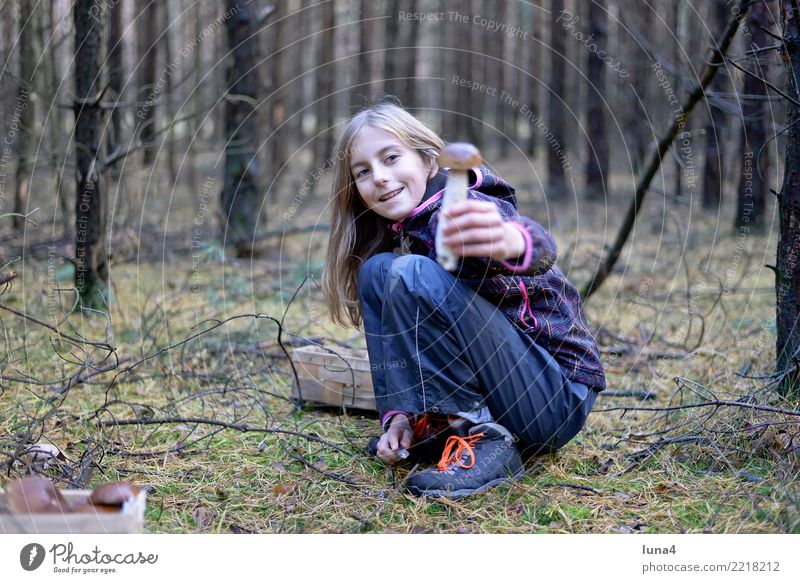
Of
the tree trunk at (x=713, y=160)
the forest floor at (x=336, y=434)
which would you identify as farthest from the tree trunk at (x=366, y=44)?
the forest floor at (x=336, y=434)

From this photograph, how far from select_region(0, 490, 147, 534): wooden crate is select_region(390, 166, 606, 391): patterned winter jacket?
1026 millimetres

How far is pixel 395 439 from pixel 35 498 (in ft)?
3.21

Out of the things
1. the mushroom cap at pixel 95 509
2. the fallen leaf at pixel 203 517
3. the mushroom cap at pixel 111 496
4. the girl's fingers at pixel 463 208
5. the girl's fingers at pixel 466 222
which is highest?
the girl's fingers at pixel 463 208

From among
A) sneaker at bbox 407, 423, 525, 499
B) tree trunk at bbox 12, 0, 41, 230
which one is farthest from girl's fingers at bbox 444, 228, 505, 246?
tree trunk at bbox 12, 0, 41, 230

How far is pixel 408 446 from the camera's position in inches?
87.2

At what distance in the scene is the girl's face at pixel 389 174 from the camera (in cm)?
214

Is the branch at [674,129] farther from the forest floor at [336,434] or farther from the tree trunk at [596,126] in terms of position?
the tree trunk at [596,126]

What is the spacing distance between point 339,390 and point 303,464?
0.51m

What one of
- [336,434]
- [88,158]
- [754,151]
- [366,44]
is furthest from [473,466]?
[366,44]

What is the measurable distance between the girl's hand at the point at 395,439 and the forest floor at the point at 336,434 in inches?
1.9

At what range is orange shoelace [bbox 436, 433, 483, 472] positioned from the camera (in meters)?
2.08

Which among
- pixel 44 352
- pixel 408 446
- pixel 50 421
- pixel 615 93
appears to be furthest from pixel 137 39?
pixel 408 446

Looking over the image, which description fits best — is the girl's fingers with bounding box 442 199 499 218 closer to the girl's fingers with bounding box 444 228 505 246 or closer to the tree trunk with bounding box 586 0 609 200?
the girl's fingers with bounding box 444 228 505 246

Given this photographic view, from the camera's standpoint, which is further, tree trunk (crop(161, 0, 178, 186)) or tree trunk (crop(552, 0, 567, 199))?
tree trunk (crop(552, 0, 567, 199))
